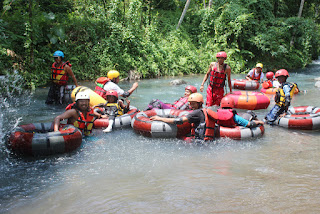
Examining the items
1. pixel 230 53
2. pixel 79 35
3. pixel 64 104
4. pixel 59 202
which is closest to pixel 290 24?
pixel 230 53

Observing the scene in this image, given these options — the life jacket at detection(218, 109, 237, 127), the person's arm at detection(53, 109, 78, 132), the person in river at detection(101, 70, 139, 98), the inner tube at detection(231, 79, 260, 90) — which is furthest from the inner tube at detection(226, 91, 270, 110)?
the person's arm at detection(53, 109, 78, 132)

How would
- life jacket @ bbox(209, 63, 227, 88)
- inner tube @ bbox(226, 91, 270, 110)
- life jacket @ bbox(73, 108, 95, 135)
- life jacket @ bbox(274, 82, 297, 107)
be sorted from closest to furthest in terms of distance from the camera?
life jacket @ bbox(73, 108, 95, 135), life jacket @ bbox(274, 82, 297, 107), life jacket @ bbox(209, 63, 227, 88), inner tube @ bbox(226, 91, 270, 110)

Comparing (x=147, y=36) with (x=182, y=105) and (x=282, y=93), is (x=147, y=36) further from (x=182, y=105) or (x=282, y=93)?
(x=282, y=93)

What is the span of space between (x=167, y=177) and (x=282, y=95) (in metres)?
3.97

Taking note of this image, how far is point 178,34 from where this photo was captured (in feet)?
62.6

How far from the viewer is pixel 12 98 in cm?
987

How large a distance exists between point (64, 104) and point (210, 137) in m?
4.94

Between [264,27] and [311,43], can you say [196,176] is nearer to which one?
[264,27]

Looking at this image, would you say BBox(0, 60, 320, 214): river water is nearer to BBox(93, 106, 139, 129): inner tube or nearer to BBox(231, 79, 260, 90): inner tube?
BBox(93, 106, 139, 129): inner tube

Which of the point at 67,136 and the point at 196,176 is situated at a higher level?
the point at 67,136

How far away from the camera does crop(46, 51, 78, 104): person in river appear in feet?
26.9

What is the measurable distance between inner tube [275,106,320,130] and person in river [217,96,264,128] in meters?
1.04

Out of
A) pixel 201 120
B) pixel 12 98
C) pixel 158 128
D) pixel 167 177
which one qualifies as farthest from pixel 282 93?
pixel 12 98

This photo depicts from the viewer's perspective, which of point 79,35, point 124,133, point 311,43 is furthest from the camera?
A: point 311,43
